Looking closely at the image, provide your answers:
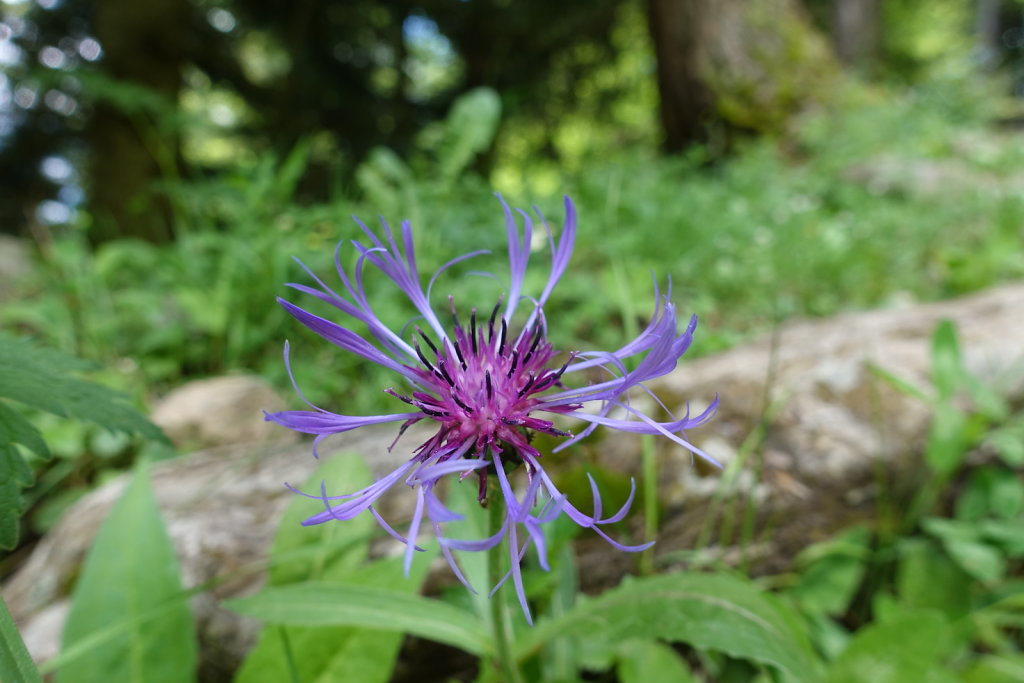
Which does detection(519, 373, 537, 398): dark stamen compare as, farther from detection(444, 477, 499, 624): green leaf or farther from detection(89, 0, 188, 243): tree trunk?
detection(89, 0, 188, 243): tree trunk

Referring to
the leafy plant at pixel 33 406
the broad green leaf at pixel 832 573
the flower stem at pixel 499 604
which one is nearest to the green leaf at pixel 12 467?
the leafy plant at pixel 33 406

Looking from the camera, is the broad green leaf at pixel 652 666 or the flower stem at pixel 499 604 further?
the broad green leaf at pixel 652 666

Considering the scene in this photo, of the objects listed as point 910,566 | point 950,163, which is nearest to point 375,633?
point 910,566

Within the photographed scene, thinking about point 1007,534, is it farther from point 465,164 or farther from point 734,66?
point 734,66

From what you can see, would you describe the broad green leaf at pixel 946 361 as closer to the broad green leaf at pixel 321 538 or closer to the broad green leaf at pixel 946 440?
the broad green leaf at pixel 946 440

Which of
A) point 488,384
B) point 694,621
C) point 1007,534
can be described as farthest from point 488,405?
point 1007,534

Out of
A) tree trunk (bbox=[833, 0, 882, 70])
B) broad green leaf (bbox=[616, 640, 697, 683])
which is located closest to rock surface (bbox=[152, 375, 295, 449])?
broad green leaf (bbox=[616, 640, 697, 683])

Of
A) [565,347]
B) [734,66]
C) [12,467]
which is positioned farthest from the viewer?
[734,66]

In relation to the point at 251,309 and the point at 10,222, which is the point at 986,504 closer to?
the point at 251,309
